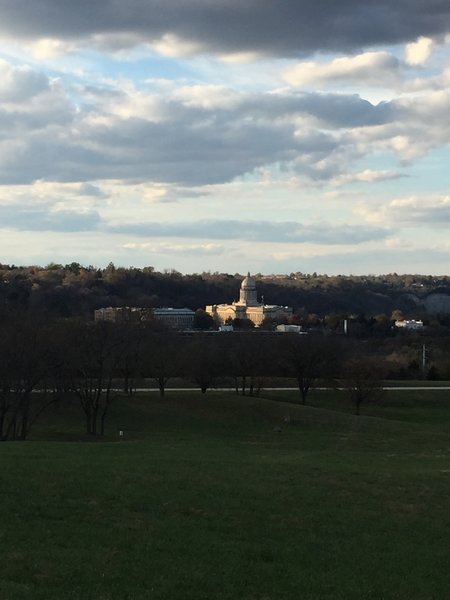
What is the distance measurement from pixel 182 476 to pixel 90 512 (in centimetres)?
451

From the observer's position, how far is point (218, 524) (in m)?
14.1

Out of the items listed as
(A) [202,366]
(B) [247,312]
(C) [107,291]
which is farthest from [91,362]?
(B) [247,312]

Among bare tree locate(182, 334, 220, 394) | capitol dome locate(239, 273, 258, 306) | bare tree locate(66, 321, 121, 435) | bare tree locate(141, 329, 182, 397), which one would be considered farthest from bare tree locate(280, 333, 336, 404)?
capitol dome locate(239, 273, 258, 306)

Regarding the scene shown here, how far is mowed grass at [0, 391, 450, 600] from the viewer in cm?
1082

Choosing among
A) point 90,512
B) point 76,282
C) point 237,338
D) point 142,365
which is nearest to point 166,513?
point 90,512

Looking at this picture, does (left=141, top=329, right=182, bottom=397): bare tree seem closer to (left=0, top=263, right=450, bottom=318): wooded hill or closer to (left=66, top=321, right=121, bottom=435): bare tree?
(left=66, top=321, right=121, bottom=435): bare tree

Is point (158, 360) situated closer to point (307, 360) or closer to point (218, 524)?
point (307, 360)

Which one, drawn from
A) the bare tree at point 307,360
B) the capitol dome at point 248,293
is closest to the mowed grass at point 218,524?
the bare tree at point 307,360

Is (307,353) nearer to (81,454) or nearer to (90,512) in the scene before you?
(81,454)

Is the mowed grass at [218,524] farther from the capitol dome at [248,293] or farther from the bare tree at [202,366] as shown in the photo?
the capitol dome at [248,293]

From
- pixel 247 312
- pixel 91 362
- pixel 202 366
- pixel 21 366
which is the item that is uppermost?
pixel 247 312

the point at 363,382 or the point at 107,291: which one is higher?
the point at 107,291

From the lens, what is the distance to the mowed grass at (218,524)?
10.8m

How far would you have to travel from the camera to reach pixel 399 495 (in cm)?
1814
